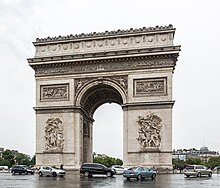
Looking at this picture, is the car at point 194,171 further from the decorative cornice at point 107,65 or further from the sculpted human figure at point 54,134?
the sculpted human figure at point 54,134

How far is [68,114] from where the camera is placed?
132ft

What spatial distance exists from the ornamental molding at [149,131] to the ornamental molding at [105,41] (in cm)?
747

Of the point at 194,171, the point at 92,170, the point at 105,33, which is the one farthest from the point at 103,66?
the point at 194,171

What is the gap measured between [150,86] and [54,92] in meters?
10.5

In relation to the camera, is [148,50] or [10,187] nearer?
[10,187]

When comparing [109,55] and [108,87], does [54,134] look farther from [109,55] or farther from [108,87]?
[109,55]

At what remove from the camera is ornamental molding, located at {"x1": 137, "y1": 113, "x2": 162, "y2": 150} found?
37.6 m

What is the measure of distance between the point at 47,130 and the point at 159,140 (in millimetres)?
11996

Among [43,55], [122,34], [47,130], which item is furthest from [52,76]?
[122,34]

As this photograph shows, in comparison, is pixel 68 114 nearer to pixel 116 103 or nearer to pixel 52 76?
pixel 52 76

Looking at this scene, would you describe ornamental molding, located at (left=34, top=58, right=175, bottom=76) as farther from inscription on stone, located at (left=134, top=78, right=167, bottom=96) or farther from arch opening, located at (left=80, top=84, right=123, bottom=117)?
arch opening, located at (left=80, top=84, right=123, bottom=117)

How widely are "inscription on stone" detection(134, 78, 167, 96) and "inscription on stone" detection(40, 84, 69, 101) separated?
7708mm

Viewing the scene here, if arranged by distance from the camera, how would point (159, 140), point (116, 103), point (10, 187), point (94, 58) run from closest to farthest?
point (10, 187)
point (159, 140)
point (94, 58)
point (116, 103)

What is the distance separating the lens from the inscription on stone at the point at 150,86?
3828 centimetres
